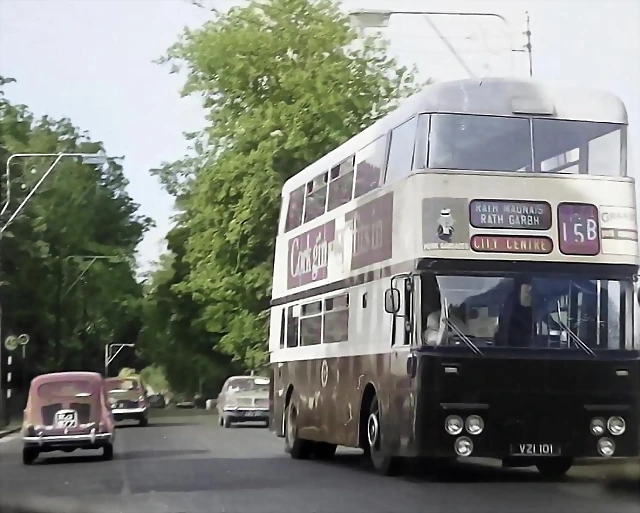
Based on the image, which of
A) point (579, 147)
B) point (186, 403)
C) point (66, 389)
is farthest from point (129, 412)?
point (186, 403)

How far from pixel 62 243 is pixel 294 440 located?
29.6 meters

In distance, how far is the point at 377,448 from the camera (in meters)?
18.9

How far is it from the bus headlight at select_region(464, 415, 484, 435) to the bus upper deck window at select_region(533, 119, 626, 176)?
289cm

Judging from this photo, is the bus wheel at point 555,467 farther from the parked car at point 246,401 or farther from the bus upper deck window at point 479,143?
the parked car at point 246,401

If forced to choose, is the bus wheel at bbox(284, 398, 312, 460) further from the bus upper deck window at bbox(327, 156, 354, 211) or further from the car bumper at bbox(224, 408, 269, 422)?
the car bumper at bbox(224, 408, 269, 422)

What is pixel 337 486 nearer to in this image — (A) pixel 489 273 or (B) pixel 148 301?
(A) pixel 489 273

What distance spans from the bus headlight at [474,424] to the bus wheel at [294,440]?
23.8 ft

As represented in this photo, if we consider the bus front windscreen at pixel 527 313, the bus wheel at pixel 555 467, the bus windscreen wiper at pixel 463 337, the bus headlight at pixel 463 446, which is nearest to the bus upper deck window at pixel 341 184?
the bus front windscreen at pixel 527 313

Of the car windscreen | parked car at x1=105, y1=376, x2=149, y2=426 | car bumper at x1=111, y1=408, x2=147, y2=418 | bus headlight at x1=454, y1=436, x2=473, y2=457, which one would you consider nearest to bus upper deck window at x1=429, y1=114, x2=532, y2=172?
bus headlight at x1=454, y1=436, x2=473, y2=457

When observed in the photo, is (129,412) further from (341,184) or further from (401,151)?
(401,151)

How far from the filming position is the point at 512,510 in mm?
14711

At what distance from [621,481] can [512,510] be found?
4.08 metres

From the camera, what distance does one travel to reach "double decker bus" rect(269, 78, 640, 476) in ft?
55.2

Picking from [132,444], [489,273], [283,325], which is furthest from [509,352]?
[132,444]
